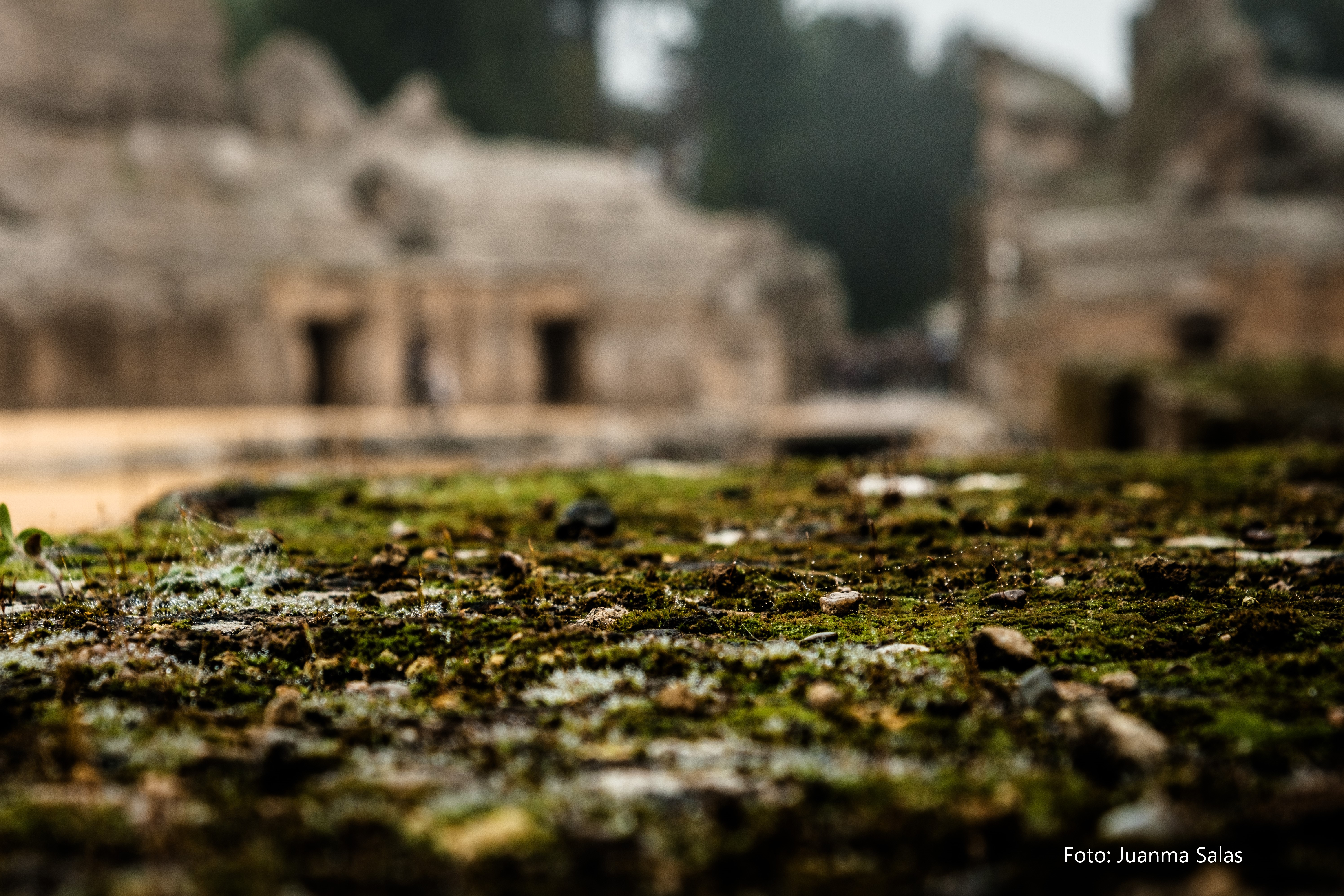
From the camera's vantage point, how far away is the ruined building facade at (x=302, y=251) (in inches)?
762

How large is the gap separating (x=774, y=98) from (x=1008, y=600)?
156ft

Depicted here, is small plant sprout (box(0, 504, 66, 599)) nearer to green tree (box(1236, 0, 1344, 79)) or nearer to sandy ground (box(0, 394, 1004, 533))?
sandy ground (box(0, 394, 1004, 533))

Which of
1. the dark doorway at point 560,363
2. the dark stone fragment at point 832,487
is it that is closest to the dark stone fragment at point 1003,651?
the dark stone fragment at point 832,487

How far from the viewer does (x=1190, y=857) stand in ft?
4.55

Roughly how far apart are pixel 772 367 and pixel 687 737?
24387 mm

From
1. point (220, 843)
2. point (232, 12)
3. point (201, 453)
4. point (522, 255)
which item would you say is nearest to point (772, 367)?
point (522, 255)

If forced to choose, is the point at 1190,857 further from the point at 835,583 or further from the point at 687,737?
the point at 835,583

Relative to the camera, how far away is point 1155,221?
79.6 feet

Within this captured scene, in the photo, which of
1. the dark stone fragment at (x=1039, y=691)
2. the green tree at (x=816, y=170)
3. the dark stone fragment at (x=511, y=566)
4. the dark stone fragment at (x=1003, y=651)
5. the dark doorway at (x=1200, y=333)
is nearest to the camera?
the dark stone fragment at (x=1039, y=691)

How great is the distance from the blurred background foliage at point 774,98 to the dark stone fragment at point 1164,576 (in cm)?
3941

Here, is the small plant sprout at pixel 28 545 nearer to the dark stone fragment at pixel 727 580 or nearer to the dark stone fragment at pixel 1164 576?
the dark stone fragment at pixel 727 580

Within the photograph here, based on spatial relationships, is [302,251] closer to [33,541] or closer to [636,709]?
[33,541]

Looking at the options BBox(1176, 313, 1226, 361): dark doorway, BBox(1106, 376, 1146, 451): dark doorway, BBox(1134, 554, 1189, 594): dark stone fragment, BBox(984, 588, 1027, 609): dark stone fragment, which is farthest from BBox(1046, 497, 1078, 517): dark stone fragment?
BBox(1176, 313, 1226, 361): dark doorway

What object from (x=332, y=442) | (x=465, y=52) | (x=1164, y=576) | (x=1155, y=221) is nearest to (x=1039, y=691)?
→ (x=1164, y=576)
